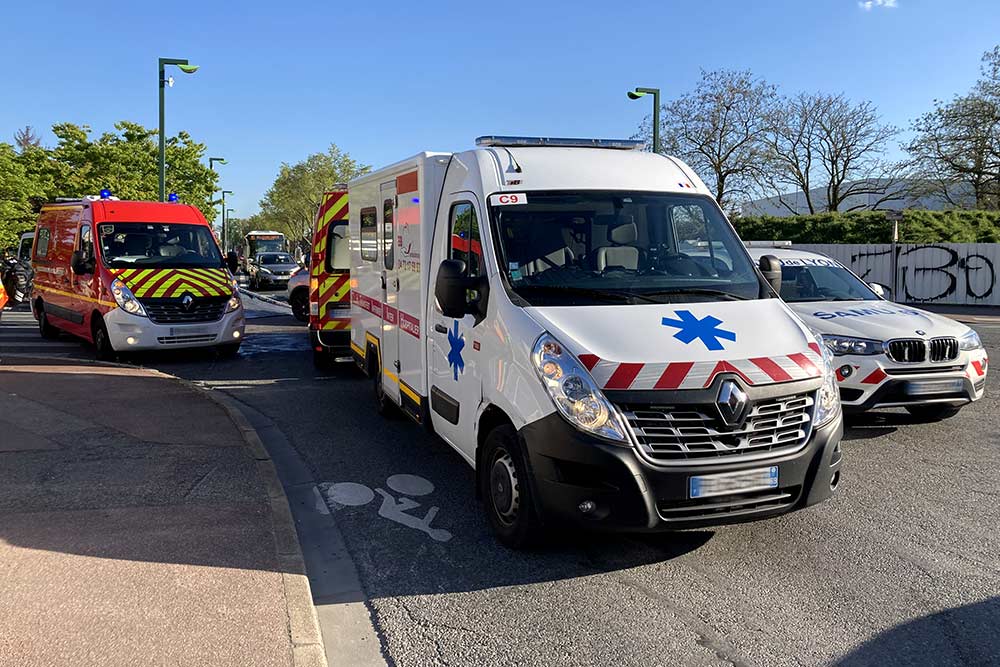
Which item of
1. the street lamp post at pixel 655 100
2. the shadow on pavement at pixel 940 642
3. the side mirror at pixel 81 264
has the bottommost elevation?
the shadow on pavement at pixel 940 642

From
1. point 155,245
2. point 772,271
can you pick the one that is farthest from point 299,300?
point 772,271

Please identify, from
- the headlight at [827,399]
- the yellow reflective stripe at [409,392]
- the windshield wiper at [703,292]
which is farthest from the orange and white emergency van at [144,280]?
the headlight at [827,399]

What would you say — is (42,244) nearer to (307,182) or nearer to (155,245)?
(155,245)

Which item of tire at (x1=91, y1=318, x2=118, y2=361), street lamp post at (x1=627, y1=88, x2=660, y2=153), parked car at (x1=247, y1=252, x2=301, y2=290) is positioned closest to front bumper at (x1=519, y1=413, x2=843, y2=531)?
tire at (x1=91, y1=318, x2=118, y2=361)

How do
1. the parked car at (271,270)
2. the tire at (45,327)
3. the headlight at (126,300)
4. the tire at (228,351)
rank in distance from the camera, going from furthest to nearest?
1. the parked car at (271,270)
2. the tire at (45,327)
3. the tire at (228,351)
4. the headlight at (126,300)

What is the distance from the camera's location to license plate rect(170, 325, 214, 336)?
1175cm

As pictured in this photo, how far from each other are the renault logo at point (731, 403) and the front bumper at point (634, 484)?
0.22 metres

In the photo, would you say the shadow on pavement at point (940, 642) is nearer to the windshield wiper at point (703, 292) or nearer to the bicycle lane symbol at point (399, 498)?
the windshield wiper at point (703, 292)

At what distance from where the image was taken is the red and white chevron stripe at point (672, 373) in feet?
13.6

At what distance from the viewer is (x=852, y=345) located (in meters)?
7.15

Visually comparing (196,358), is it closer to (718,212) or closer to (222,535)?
(222,535)

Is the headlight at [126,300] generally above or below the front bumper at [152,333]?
above

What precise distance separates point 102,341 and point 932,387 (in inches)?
423

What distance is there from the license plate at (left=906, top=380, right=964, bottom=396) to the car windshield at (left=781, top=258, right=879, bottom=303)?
66.8 inches
